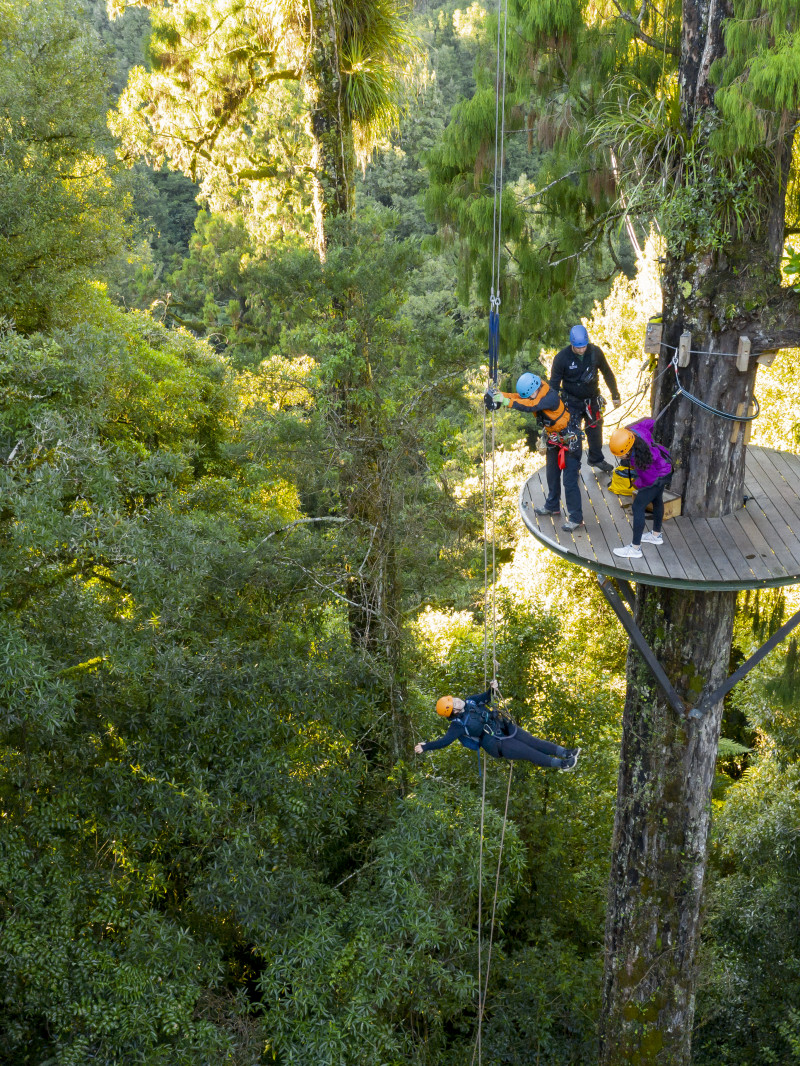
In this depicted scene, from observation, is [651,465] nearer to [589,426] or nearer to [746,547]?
[746,547]

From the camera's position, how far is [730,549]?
6.59 m

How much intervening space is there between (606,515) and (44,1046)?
589cm

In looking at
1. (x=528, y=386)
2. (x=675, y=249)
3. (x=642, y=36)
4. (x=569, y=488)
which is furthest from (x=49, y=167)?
(x=569, y=488)

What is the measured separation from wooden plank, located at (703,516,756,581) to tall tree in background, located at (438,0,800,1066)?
19cm

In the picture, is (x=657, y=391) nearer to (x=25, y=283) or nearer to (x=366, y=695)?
(x=366, y=695)

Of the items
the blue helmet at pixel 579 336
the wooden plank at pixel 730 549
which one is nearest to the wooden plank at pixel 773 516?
the wooden plank at pixel 730 549

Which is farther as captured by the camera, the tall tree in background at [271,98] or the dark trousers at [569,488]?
the tall tree in background at [271,98]

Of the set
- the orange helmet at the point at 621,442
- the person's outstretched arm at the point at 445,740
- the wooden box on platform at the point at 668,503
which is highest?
the wooden box on platform at the point at 668,503

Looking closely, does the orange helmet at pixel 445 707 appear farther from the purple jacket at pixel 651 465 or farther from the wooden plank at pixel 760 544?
the wooden plank at pixel 760 544

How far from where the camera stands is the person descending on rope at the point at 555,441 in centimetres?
664

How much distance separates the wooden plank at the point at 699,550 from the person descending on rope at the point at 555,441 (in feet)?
2.77

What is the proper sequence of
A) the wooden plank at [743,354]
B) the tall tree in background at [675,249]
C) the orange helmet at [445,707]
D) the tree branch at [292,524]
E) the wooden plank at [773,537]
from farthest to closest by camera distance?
the tree branch at [292,524] → the orange helmet at [445,707] → the wooden plank at [743,354] → the tall tree in background at [675,249] → the wooden plank at [773,537]

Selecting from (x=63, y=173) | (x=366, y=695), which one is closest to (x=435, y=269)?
(x=63, y=173)

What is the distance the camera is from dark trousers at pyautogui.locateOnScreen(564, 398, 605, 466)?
277 inches
